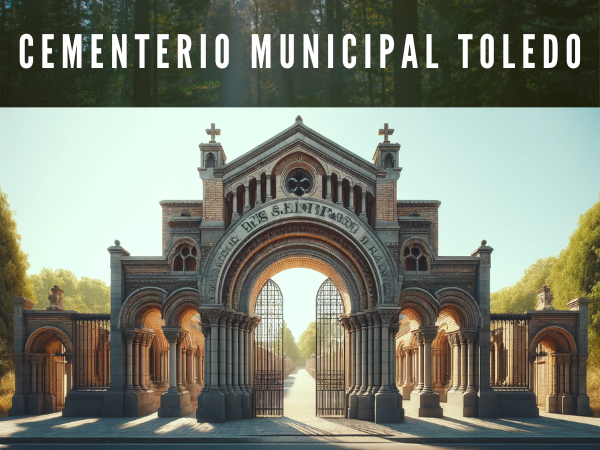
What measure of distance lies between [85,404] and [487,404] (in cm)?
1703

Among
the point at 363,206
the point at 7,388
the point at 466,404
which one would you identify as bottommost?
the point at 7,388

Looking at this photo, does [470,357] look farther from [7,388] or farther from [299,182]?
[7,388]

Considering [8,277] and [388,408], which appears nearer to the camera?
[388,408]

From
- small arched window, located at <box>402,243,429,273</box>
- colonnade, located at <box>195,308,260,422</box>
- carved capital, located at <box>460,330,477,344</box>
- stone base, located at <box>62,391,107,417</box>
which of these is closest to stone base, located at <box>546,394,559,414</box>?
carved capital, located at <box>460,330,477,344</box>

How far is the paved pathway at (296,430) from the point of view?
20766 millimetres

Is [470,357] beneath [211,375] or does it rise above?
above

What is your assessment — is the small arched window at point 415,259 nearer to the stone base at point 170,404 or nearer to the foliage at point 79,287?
the stone base at point 170,404

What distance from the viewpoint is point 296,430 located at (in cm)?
2278

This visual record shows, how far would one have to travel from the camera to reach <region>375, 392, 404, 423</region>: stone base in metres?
24.9

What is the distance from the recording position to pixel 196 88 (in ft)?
53.2

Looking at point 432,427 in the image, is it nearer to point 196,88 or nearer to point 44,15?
point 196,88

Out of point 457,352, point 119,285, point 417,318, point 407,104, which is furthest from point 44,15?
point 457,352

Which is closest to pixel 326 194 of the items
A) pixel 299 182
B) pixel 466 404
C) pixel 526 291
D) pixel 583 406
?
pixel 299 182

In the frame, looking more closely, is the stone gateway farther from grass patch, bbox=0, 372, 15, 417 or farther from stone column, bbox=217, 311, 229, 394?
grass patch, bbox=0, 372, 15, 417
